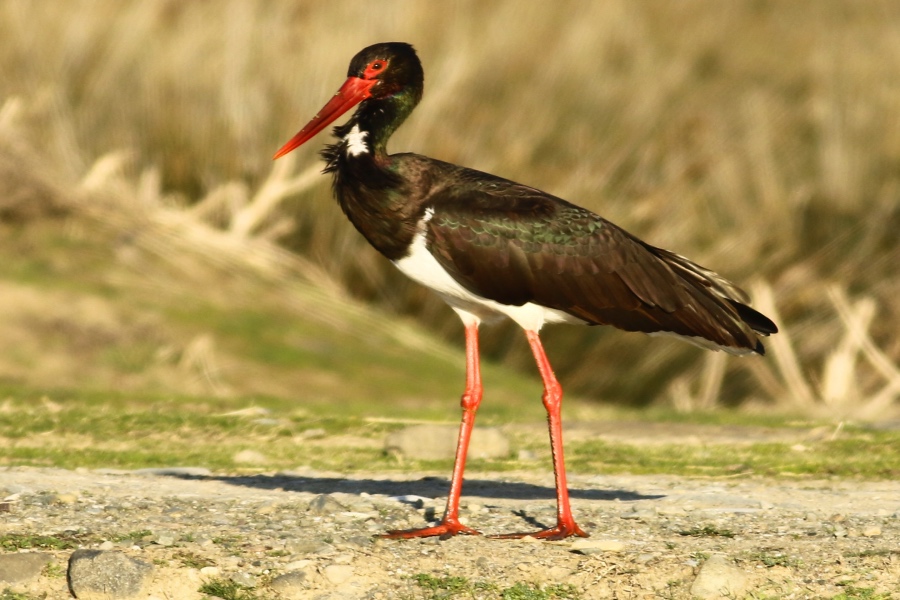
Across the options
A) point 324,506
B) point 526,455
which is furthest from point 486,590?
point 526,455

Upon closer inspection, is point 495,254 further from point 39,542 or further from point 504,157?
point 504,157

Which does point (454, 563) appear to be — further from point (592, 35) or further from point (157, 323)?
point (592, 35)

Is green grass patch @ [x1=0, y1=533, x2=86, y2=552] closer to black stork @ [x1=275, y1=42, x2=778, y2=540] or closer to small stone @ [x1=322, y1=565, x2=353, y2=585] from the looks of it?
small stone @ [x1=322, y1=565, x2=353, y2=585]

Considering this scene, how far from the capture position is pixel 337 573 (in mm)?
5703

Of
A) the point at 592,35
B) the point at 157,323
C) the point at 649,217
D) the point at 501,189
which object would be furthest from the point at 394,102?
the point at 592,35

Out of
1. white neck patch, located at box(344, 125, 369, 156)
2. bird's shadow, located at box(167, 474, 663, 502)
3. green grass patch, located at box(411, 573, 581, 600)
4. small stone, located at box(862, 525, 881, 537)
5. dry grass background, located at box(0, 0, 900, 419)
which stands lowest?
green grass patch, located at box(411, 573, 581, 600)

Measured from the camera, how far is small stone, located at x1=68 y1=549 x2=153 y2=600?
5.55 metres

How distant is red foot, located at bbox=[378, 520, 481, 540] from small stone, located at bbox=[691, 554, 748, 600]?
113cm

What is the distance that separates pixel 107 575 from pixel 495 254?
222cm

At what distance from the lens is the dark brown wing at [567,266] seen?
671 centimetres

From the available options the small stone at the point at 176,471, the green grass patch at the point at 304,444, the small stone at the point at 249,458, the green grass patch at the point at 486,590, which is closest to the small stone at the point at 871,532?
the green grass patch at the point at 486,590

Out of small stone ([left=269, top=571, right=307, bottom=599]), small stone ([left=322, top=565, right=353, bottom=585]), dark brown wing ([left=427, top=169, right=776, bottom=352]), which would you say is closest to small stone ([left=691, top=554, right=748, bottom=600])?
small stone ([left=322, top=565, right=353, bottom=585])

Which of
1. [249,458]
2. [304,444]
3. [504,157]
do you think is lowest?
[249,458]

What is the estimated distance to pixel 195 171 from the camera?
51.5ft
